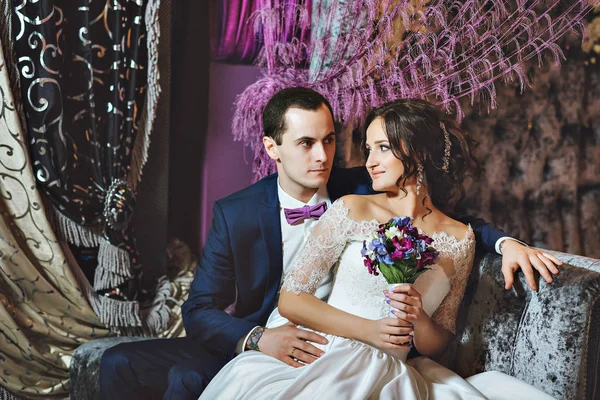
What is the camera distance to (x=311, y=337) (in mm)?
2217

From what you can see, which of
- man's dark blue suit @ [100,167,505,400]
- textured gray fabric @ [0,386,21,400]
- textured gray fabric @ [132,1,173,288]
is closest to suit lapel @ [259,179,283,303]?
man's dark blue suit @ [100,167,505,400]

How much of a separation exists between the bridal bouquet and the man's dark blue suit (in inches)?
19.1

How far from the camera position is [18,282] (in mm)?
3037

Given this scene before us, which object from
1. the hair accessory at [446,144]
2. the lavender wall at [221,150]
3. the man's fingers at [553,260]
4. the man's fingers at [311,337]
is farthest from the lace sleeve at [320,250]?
the lavender wall at [221,150]

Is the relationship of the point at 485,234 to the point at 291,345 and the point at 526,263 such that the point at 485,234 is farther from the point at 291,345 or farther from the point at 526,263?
the point at 291,345

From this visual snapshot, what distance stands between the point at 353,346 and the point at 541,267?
1.97 feet

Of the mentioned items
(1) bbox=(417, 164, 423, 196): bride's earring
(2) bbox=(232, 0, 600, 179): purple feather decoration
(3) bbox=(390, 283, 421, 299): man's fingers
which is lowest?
(3) bbox=(390, 283, 421, 299): man's fingers

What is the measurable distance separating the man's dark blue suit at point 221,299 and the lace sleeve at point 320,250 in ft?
0.96

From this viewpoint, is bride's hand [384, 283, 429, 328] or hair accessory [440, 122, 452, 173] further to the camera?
hair accessory [440, 122, 452, 173]

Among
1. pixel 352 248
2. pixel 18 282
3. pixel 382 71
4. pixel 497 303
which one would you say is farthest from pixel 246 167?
pixel 497 303

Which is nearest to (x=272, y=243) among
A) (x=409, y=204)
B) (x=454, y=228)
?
(x=409, y=204)

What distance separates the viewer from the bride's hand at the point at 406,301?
202 cm

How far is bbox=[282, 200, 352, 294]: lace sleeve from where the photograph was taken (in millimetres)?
2217

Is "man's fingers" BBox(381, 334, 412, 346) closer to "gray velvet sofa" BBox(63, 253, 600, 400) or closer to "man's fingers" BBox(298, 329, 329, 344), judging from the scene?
"man's fingers" BBox(298, 329, 329, 344)
